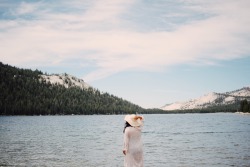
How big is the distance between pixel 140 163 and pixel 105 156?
26.6 metres

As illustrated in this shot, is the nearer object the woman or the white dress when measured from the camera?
the woman

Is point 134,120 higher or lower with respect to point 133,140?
higher

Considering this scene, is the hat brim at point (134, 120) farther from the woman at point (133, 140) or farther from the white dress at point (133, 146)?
the white dress at point (133, 146)

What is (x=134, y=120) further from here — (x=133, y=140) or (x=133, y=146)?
(x=133, y=146)

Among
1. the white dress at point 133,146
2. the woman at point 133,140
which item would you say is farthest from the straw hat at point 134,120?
the white dress at point 133,146

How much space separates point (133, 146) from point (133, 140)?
0.95 feet

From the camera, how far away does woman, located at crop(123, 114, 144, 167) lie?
14734 mm

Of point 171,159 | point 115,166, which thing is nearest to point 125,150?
point 115,166

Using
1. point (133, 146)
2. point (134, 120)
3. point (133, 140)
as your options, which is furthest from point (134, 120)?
point (133, 146)

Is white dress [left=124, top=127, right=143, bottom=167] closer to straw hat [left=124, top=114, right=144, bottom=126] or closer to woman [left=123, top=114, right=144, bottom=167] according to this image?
woman [left=123, top=114, right=144, bottom=167]

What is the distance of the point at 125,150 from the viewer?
15.0 m

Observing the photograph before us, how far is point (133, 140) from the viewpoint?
49.7 ft

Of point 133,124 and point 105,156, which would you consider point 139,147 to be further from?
point 105,156

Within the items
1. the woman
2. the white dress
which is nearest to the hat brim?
the woman
